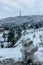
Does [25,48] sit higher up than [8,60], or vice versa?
[25,48]

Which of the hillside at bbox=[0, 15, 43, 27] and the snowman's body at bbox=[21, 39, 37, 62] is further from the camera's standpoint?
the hillside at bbox=[0, 15, 43, 27]

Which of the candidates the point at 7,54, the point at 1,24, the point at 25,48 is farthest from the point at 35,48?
the point at 1,24

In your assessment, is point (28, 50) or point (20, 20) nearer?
point (28, 50)

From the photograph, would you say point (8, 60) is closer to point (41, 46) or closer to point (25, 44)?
point (25, 44)

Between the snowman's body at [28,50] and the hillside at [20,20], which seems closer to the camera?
the snowman's body at [28,50]

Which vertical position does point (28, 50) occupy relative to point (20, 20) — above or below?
below

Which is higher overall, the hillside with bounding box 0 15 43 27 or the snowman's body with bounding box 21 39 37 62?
the hillside with bounding box 0 15 43 27

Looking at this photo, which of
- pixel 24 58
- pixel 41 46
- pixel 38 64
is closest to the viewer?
pixel 38 64

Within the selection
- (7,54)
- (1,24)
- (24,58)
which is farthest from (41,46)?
(1,24)

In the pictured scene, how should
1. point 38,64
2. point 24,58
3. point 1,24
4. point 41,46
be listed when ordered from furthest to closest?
point 1,24
point 41,46
point 24,58
point 38,64

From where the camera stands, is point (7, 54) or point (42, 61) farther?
point (7, 54)

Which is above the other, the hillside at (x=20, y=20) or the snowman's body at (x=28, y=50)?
the hillside at (x=20, y=20)
